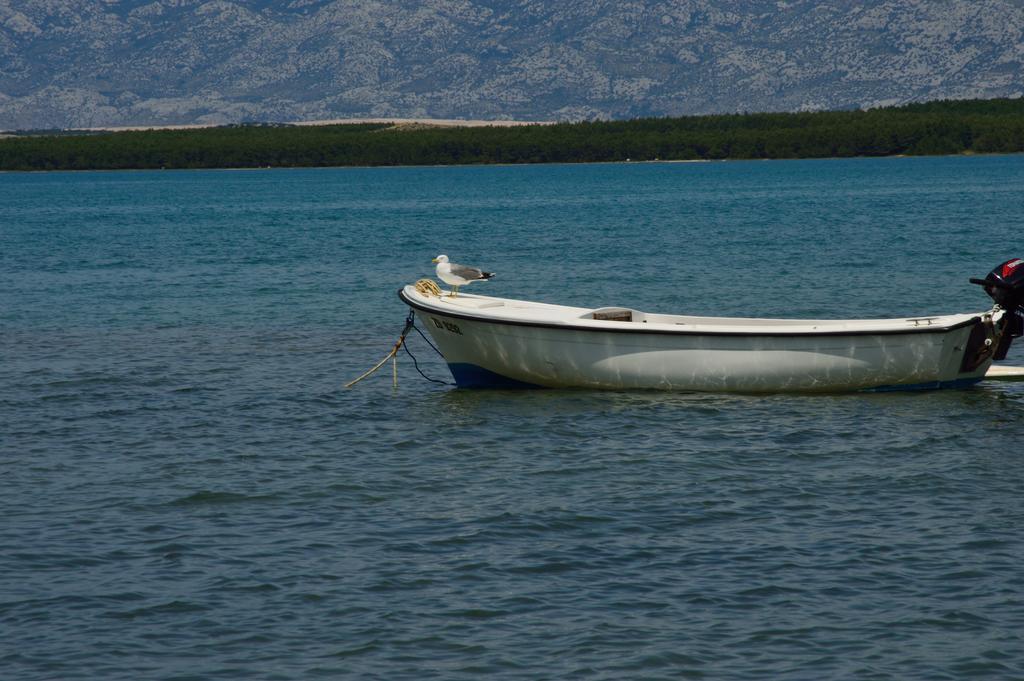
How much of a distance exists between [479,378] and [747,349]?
4.18 meters

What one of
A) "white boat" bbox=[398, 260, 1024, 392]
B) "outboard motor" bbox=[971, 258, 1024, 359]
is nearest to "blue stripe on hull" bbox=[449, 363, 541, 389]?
"white boat" bbox=[398, 260, 1024, 392]

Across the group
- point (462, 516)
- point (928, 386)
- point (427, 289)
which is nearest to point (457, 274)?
point (427, 289)

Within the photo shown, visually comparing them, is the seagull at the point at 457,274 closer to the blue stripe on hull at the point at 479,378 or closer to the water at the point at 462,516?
the blue stripe on hull at the point at 479,378

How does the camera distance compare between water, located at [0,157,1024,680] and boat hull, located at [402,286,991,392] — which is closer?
water, located at [0,157,1024,680]

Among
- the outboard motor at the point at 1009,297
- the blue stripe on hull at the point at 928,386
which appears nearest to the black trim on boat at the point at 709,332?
the outboard motor at the point at 1009,297

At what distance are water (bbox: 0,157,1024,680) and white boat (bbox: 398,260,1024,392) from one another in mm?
342

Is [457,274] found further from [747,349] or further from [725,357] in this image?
[747,349]

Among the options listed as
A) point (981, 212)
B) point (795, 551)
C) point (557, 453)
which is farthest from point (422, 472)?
point (981, 212)

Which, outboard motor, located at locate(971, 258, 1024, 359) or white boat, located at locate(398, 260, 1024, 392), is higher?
outboard motor, located at locate(971, 258, 1024, 359)

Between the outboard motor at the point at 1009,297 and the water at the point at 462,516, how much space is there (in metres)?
0.98

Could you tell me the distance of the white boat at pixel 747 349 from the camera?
20.0 m

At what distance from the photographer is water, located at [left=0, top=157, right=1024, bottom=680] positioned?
37.2 ft

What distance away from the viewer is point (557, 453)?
1777 centimetres

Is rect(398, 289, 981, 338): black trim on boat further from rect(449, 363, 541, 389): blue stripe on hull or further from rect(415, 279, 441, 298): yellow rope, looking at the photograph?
rect(415, 279, 441, 298): yellow rope
